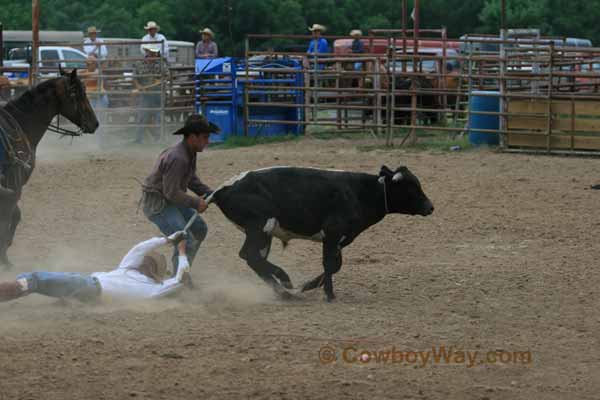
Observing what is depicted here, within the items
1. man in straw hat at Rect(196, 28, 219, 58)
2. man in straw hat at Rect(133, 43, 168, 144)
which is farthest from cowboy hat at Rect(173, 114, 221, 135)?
man in straw hat at Rect(196, 28, 219, 58)

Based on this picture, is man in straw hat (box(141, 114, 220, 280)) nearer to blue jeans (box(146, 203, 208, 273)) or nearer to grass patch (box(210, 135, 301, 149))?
blue jeans (box(146, 203, 208, 273))

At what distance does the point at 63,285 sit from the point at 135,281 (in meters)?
0.51

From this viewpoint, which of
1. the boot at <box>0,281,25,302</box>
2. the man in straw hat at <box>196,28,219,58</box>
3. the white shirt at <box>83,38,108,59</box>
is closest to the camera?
the boot at <box>0,281,25,302</box>

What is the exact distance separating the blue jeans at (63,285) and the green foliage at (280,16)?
105ft

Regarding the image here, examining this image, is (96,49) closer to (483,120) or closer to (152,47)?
(152,47)

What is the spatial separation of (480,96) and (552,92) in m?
1.38

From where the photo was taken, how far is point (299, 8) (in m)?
41.3

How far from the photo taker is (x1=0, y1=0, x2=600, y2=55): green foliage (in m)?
40.2

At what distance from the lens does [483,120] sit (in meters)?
16.6

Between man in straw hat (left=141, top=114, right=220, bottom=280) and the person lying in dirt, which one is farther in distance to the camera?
man in straw hat (left=141, top=114, right=220, bottom=280)

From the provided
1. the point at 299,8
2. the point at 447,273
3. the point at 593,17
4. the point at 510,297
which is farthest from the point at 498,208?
the point at 593,17

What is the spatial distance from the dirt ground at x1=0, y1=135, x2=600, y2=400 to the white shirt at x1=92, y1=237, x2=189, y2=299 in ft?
0.36

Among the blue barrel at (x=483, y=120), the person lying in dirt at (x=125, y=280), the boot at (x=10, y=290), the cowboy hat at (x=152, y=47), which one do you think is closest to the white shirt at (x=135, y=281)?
the person lying in dirt at (x=125, y=280)

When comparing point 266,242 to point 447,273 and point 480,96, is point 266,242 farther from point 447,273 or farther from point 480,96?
point 480,96
